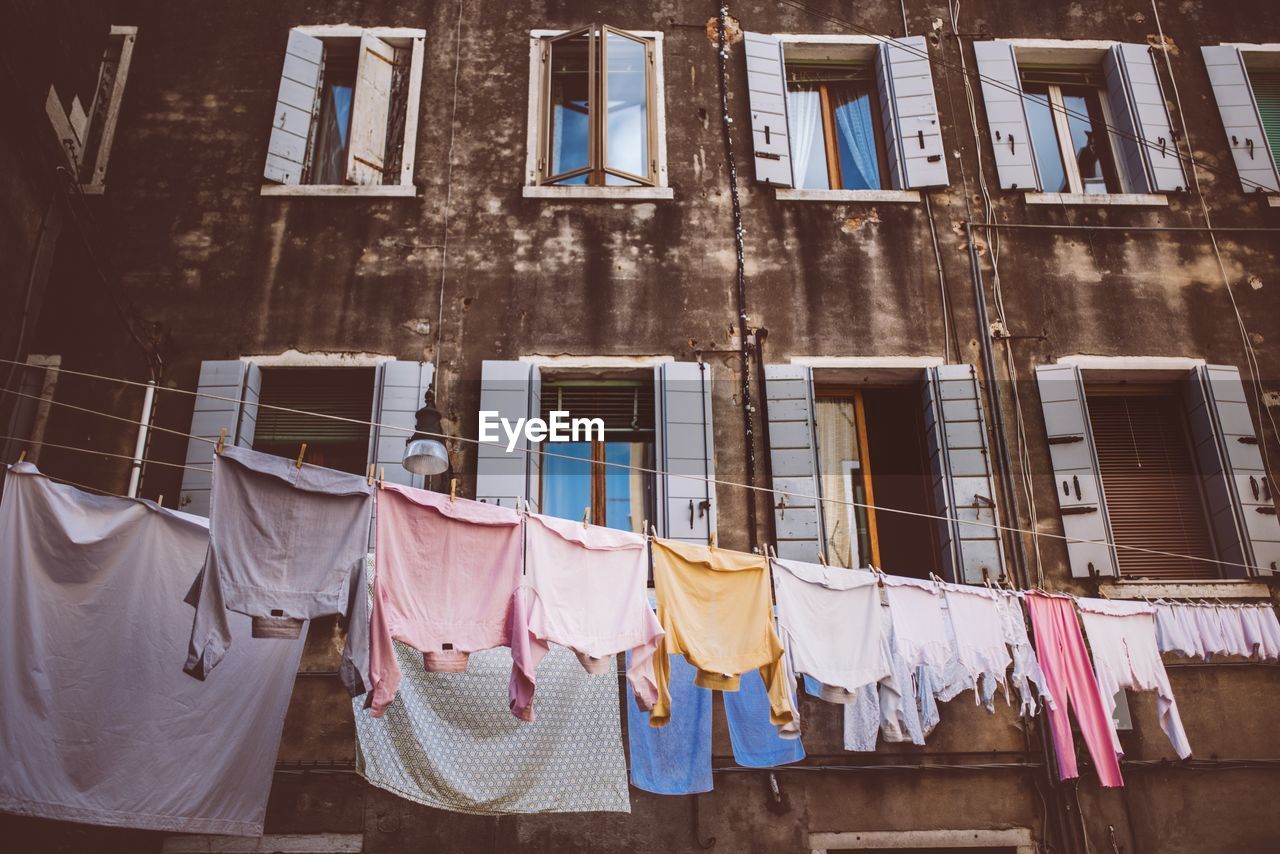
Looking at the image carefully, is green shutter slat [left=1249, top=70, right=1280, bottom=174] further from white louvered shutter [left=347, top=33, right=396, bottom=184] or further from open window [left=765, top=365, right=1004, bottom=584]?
white louvered shutter [left=347, top=33, right=396, bottom=184]

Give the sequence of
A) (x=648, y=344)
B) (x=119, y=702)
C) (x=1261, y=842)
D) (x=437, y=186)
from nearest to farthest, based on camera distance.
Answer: (x=119, y=702), (x=1261, y=842), (x=648, y=344), (x=437, y=186)

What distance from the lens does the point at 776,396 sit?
22.2 feet

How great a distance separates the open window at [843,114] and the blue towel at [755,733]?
404cm

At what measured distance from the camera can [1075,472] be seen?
6.65 m

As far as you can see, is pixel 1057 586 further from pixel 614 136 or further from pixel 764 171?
pixel 614 136

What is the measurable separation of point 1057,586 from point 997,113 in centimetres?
405

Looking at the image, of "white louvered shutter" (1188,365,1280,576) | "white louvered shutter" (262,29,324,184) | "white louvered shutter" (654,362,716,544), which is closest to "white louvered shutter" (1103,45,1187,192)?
"white louvered shutter" (1188,365,1280,576)

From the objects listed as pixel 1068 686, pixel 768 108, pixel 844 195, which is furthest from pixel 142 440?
pixel 1068 686

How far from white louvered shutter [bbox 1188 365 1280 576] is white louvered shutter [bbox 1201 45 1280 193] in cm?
190

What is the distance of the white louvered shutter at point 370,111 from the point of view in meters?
7.64

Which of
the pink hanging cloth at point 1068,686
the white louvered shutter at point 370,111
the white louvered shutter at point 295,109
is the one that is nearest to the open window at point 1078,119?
the pink hanging cloth at point 1068,686

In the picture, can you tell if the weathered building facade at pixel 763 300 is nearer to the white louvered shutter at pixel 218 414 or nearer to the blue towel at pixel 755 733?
Result: the white louvered shutter at pixel 218 414

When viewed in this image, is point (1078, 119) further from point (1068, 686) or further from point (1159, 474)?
point (1068, 686)

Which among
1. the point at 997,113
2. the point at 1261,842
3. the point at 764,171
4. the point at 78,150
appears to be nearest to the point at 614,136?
the point at 764,171
